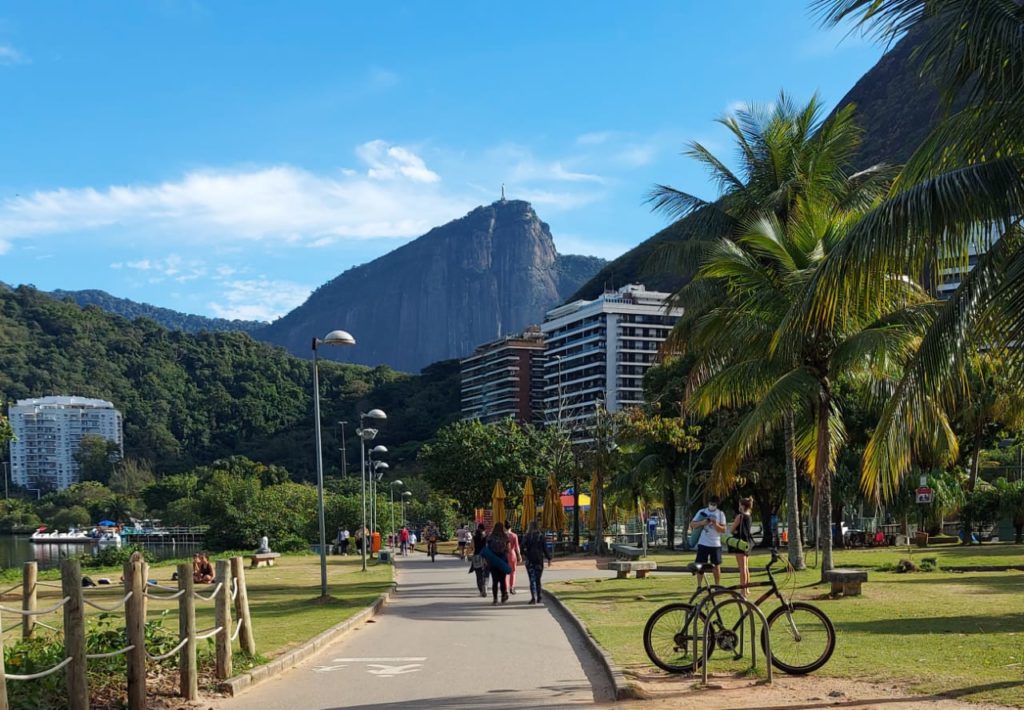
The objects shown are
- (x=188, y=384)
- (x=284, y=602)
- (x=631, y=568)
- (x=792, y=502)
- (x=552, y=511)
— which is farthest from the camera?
(x=188, y=384)

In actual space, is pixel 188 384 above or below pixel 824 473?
above

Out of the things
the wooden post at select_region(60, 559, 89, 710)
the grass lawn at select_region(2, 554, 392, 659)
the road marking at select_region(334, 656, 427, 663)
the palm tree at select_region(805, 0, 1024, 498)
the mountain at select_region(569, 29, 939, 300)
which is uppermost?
the mountain at select_region(569, 29, 939, 300)

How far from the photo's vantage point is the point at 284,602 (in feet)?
70.5

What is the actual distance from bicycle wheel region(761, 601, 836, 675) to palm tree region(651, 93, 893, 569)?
38.4ft

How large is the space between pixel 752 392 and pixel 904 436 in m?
10.9

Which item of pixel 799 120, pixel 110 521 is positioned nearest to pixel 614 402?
pixel 110 521

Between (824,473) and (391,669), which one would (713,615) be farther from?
(824,473)

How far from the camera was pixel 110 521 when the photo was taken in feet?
438

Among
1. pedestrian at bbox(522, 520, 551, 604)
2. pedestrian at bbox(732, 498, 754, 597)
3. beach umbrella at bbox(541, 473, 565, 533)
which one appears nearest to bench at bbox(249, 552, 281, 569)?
beach umbrella at bbox(541, 473, 565, 533)

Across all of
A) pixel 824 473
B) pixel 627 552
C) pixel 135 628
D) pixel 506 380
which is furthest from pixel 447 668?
pixel 506 380

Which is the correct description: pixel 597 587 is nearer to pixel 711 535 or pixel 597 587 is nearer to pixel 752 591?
pixel 752 591

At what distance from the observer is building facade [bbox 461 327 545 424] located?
17625cm

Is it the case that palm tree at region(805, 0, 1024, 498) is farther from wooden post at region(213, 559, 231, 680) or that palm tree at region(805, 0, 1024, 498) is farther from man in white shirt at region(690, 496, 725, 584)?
wooden post at region(213, 559, 231, 680)

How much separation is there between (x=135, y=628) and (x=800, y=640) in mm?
5747
